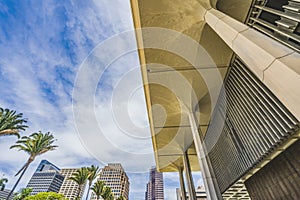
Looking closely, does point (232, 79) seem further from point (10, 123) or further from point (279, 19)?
point (10, 123)

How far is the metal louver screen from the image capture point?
4.15m

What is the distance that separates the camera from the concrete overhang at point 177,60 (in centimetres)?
517

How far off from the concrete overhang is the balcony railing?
1.36 metres

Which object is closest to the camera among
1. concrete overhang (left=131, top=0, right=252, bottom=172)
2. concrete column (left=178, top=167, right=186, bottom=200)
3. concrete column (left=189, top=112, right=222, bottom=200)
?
concrete overhang (left=131, top=0, right=252, bottom=172)

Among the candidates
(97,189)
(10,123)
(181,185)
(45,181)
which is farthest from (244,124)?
(45,181)

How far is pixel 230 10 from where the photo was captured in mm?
5340

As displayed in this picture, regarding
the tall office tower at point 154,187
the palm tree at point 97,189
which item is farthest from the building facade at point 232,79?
the tall office tower at point 154,187

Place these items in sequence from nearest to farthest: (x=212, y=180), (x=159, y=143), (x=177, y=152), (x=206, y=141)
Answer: (x=212, y=180)
(x=206, y=141)
(x=159, y=143)
(x=177, y=152)

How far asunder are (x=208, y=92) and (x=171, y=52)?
10.1 feet

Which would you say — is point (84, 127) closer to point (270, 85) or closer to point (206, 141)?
point (206, 141)

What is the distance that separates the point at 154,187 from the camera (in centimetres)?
16225

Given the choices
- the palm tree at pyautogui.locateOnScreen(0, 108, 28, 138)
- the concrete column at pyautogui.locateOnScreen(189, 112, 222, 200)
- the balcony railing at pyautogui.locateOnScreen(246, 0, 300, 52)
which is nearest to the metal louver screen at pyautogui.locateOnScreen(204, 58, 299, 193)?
the concrete column at pyautogui.locateOnScreen(189, 112, 222, 200)

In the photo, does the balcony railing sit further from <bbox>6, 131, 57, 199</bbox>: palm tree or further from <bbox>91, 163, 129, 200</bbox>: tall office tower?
<bbox>91, 163, 129, 200</bbox>: tall office tower

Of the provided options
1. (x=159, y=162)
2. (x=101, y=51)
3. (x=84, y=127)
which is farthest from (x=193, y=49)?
(x=159, y=162)
